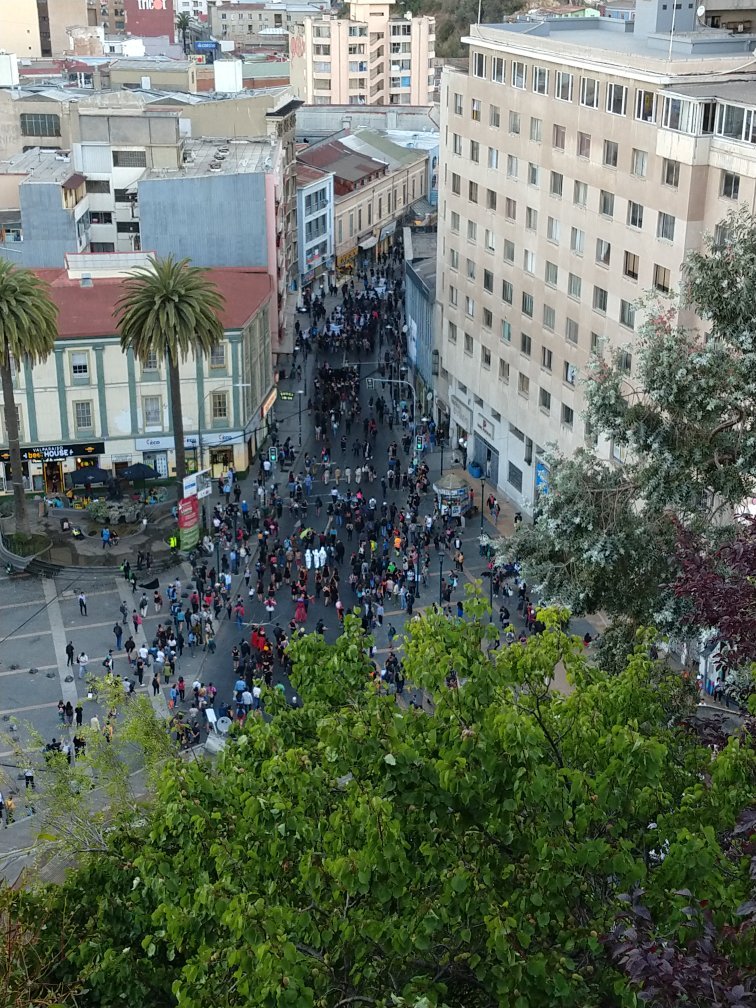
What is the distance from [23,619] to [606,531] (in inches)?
1123

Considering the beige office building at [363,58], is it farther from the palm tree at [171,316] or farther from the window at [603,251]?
the window at [603,251]

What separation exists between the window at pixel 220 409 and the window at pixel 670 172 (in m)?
27.0

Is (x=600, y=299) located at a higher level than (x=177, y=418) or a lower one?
higher

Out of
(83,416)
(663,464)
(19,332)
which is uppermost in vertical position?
(663,464)

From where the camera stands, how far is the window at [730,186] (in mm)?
44438

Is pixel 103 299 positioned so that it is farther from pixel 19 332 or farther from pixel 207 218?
pixel 207 218

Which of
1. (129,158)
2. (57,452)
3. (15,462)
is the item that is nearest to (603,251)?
(15,462)

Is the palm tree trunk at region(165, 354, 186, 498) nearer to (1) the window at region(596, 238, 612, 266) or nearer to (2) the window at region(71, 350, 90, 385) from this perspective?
(2) the window at region(71, 350, 90, 385)

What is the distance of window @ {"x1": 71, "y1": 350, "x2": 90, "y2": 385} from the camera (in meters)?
63.6

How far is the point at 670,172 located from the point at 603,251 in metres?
5.86

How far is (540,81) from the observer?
56594mm

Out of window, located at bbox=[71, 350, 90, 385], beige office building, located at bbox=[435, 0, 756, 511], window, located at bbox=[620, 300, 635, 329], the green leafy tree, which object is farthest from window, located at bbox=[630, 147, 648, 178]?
window, located at bbox=[71, 350, 90, 385]

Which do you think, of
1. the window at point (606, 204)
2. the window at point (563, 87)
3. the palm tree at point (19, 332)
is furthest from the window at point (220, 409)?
the window at point (606, 204)

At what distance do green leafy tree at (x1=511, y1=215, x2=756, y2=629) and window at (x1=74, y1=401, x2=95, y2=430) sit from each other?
34.5 m
